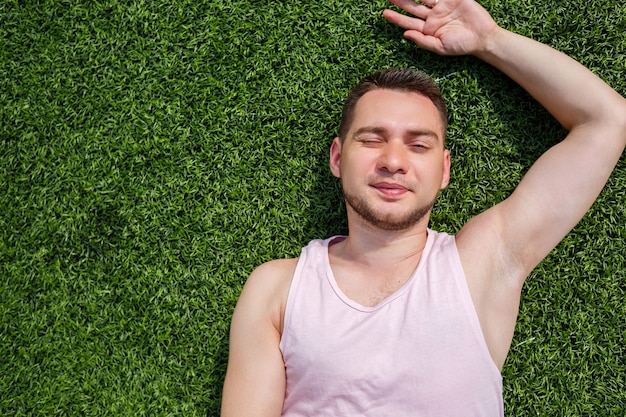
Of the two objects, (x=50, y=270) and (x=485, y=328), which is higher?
(x=485, y=328)

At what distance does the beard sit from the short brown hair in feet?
1.39

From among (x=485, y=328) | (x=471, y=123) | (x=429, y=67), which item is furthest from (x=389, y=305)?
(x=429, y=67)

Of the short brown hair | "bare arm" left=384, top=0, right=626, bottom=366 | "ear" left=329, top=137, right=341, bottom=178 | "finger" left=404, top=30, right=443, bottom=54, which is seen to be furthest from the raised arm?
"ear" left=329, top=137, right=341, bottom=178

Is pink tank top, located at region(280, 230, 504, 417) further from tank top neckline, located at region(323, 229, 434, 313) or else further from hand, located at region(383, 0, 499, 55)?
hand, located at region(383, 0, 499, 55)

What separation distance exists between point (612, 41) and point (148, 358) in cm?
345

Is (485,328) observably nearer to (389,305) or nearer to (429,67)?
(389,305)

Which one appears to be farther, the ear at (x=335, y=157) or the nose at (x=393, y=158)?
the ear at (x=335, y=157)

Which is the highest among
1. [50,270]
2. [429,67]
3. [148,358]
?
[429,67]

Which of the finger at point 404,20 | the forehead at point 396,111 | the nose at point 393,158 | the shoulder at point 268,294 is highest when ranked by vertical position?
the finger at point 404,20

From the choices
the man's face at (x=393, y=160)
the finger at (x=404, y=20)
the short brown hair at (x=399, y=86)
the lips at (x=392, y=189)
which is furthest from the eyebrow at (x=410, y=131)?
the finger at (x=404, y=20)

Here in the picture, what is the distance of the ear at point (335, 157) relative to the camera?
3174 mm

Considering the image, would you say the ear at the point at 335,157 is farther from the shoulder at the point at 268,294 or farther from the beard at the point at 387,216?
the shoulder at the point at 268,294

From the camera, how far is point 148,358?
3.46 meters

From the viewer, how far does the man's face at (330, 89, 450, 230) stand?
9.34 feet
